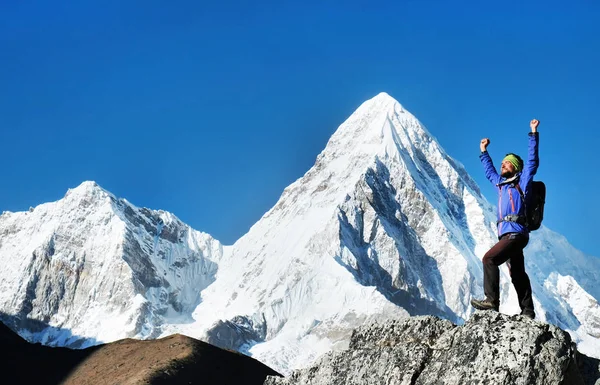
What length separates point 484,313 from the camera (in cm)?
1480

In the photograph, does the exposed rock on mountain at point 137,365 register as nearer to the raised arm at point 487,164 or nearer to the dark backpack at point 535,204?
the raised arm at point 487,164

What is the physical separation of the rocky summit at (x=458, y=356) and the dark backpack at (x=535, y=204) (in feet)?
6.56

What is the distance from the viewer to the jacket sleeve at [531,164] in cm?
1562

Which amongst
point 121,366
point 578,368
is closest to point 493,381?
point 578,368

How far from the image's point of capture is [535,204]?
15.9m

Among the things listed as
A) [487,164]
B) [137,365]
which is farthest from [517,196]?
[137,365]

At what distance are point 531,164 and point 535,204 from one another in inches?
29.2

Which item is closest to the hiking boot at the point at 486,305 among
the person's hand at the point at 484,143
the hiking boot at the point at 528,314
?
the hiking boot at the point at 528,314

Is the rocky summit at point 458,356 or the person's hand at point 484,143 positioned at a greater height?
the person's hand at point 484,143

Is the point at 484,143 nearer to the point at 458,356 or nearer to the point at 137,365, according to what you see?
the point at 458,356

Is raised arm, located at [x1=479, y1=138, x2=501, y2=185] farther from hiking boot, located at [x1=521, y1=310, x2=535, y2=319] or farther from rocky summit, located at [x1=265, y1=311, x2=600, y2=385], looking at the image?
rocky summit, located at [x1=265, y1=311, x2=600, y2=385]

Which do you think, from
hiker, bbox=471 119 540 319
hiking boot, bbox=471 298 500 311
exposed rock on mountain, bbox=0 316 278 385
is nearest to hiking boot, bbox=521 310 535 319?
hiker, bbox=471 119 540 319

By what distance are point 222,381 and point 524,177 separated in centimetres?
4019

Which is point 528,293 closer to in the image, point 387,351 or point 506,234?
point 506,234
